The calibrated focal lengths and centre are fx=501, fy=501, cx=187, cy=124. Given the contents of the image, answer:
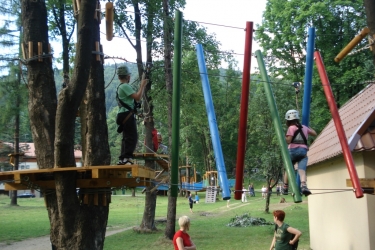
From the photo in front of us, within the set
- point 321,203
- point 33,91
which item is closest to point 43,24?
point 33,91

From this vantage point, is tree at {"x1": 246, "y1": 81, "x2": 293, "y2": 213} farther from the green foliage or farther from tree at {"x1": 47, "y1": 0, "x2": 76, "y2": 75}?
tree at {"x1": 47, "y1": 0, "x2": 76, "y2": 75}

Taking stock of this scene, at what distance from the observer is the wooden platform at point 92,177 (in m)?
6.44

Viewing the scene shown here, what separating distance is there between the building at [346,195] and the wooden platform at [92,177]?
104 inches

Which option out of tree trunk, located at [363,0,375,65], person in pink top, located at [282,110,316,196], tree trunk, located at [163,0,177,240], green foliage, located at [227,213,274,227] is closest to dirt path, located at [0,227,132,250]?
tree trunk, located at [163,0,177,240]

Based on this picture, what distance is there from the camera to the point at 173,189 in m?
6.78

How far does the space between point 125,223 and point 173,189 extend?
2172 cm

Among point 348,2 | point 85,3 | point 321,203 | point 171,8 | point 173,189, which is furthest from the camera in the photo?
point 348,2

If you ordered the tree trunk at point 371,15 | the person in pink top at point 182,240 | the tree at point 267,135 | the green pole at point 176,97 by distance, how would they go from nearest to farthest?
1. the green pole at point 176,97
2. the tree trunk at point 371,15
3. the person in pink top at point 182,240
4. the tree at point 267,135

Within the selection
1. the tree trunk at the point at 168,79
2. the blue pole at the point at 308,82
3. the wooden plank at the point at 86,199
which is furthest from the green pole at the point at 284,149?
the tree trunk at the point at 168,79

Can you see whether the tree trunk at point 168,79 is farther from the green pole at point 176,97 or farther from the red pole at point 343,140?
the green pole at point 176,97

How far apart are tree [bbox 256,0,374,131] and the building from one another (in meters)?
14.7

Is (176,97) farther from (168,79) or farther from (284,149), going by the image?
(168,79)

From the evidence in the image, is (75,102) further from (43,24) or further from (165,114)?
(165,114)

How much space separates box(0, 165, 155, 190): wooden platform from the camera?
644 cm
